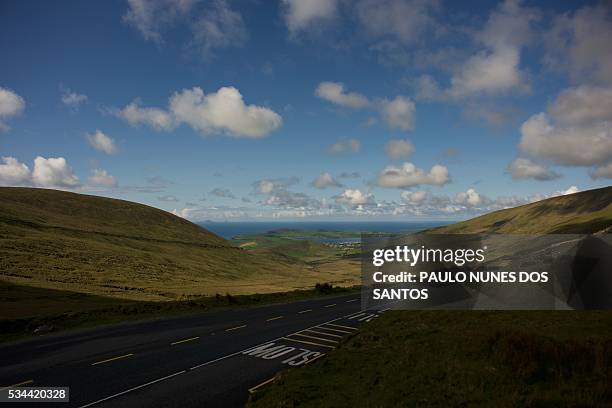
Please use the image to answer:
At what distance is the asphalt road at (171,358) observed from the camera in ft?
48.6

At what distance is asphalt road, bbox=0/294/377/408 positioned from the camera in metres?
14.8

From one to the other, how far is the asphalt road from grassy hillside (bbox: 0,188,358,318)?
18.6 meters

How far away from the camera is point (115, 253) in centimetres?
7825

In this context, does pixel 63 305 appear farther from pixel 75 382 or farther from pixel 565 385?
pixel 565 385

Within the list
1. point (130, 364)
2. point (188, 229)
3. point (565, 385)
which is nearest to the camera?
point (565, 385)

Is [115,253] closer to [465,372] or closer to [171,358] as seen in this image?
[171,358]

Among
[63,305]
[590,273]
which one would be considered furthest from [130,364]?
[590,273]

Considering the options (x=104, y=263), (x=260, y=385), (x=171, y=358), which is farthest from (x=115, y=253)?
(x=260, y=385)

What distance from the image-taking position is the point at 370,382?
44.8 feet

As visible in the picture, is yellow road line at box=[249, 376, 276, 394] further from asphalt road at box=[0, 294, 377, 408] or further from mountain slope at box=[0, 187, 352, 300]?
mountain slope at box=[0, 187, 352, 300]

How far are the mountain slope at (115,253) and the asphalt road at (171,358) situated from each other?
92.2 feet

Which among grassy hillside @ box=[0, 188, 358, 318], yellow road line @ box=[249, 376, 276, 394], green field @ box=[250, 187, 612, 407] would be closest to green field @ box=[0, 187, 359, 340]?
grassy hillside @ box=[0, 188, 358, 318]

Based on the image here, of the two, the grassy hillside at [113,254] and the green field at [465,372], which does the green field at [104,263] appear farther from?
the green field at [465,372]

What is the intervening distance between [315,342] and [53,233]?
271 ft
